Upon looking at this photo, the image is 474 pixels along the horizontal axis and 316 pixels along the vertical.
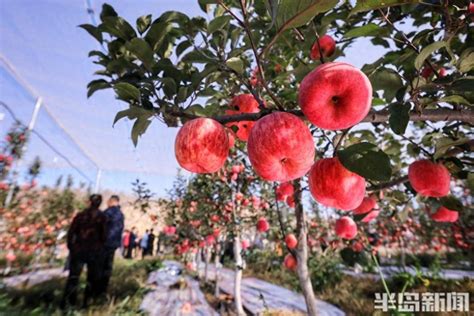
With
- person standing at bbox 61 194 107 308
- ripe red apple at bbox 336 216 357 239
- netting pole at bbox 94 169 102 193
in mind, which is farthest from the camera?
netting pole at bbox 94 169 102 193

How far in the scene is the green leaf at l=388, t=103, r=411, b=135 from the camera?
0.62m

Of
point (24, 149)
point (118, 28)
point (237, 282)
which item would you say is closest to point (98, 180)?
point (24, 149)

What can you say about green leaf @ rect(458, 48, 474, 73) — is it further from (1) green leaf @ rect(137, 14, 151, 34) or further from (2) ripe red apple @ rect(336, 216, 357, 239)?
(2) ripe red apple @ rect(336, 216, 357, 239)

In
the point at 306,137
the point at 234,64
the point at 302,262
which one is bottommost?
the point at 302,262

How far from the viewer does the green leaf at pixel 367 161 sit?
60 cm

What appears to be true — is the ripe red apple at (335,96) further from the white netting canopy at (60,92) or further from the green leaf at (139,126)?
the white netting canopy at (60,92)

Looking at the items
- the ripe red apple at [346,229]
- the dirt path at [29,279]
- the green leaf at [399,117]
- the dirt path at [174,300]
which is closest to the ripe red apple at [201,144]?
the green leaf at [399,117]

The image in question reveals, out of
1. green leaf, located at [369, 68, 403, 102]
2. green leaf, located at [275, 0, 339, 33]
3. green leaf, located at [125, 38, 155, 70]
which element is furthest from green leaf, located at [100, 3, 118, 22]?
green leaf, located at [369, 68, 403, 102]

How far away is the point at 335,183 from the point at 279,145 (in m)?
0.27

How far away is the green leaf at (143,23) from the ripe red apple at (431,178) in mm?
1264

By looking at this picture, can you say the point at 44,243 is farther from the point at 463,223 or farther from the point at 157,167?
the point at 463,223

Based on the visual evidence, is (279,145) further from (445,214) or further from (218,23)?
(445,214)

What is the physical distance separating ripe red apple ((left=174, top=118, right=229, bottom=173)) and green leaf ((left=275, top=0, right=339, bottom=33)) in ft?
1.07

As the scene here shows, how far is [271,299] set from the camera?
16.5 feet
